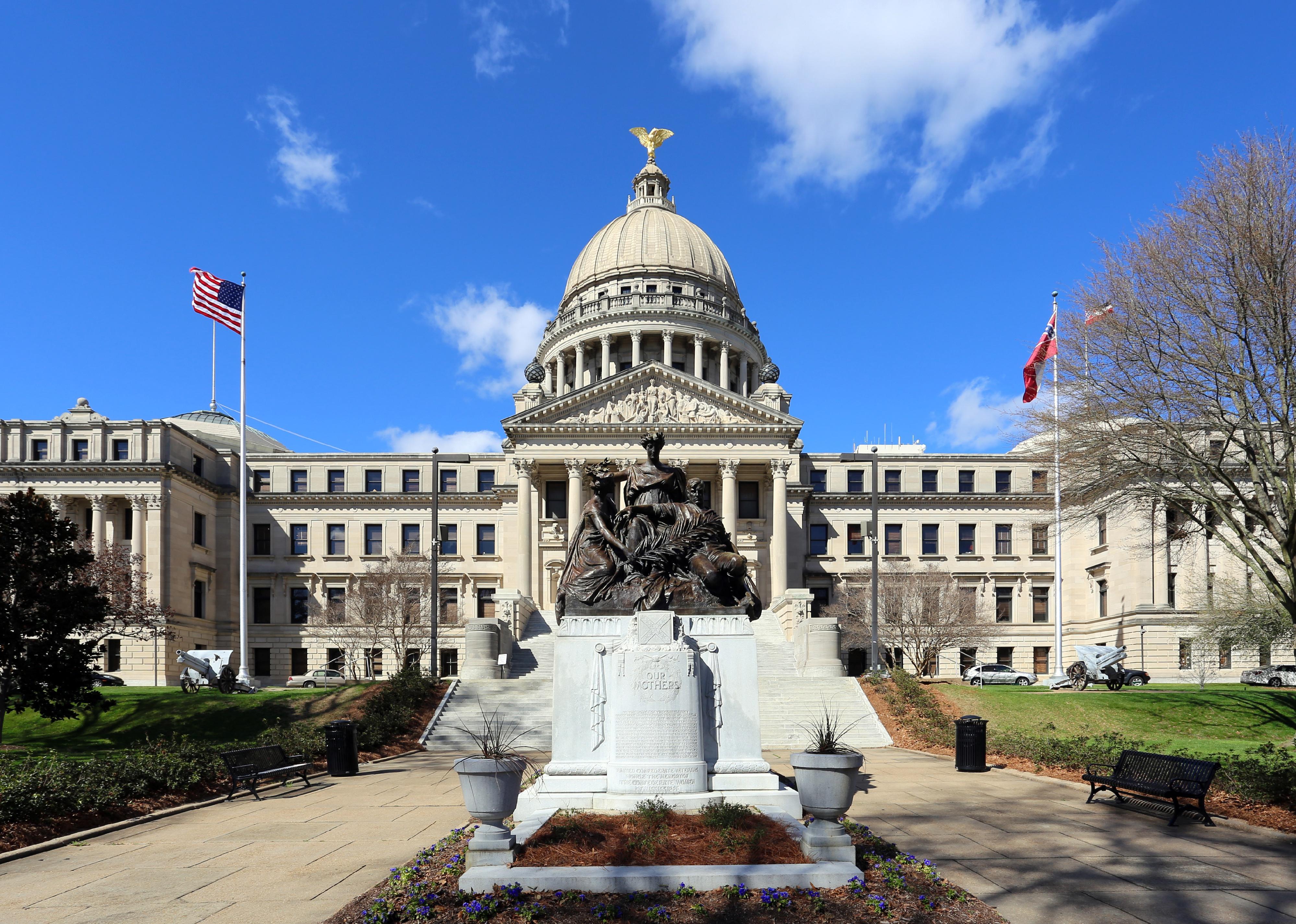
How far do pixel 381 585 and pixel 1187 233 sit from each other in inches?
2026

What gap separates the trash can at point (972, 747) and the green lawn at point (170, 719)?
19.2 metres

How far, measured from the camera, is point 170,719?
29797 millimetres

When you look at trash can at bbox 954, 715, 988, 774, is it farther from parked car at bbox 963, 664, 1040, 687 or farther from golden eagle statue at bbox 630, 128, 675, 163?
golden eagle statue at bbox 630, 128, 675, 163

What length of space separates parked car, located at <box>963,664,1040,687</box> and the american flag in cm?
4598

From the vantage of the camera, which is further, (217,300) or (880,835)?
(217,300)

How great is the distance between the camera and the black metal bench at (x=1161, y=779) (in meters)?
13.6

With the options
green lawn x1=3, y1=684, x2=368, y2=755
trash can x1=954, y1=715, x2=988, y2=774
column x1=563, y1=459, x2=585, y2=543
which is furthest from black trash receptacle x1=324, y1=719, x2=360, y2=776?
column x1=563, y1=459, x2=585, y2=543

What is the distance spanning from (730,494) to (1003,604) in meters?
26.9

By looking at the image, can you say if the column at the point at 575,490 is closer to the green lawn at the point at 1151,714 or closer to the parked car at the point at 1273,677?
the green lawn at the point at 1151,714

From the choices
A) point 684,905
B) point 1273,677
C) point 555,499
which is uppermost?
point 555,499

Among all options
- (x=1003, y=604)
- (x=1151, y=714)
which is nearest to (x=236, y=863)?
(x=1151, y=714)

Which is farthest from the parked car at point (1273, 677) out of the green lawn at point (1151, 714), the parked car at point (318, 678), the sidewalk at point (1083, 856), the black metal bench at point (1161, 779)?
the parked car at point (318, 678)

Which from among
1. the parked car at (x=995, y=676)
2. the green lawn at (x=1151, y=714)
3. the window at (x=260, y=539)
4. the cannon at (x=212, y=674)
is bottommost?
the parked car at (x=995, y=676)

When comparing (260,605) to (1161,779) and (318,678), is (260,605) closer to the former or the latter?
(318,678)
